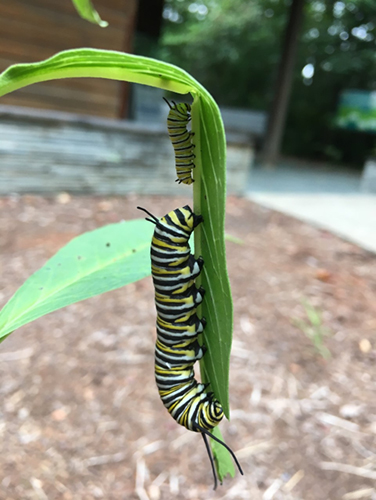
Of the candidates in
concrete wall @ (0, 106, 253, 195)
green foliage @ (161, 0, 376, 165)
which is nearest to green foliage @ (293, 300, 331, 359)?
concrete wall @ (0, 106, 253, 195)

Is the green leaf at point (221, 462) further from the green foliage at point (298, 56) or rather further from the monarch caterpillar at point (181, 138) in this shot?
the green foliage at point (298, 56)

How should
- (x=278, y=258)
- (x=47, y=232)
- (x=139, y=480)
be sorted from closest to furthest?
(x=139, y=480) < (x=47, y=232) < (x=278, y=258)

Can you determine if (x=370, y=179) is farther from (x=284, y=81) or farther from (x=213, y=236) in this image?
(x=213, y=236)

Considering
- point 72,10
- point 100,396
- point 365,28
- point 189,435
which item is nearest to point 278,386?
point 189,435

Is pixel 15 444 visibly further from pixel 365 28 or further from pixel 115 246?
pixel 365 28

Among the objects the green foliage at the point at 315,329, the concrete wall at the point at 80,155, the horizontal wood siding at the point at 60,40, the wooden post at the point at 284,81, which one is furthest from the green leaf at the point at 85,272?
the wooden post at the point at 284,81
